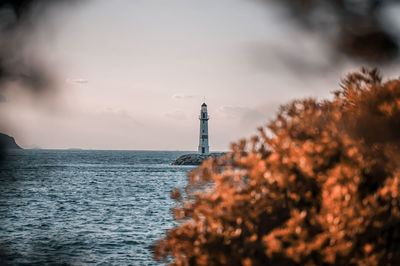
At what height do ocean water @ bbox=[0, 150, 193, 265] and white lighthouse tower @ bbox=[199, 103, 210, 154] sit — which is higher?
white lighthouse tower @ bbox=[199, 103, 210, 154]

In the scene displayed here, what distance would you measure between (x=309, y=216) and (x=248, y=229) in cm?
116

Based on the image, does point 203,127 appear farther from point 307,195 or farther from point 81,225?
point 307,195

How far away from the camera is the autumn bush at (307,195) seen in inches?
258

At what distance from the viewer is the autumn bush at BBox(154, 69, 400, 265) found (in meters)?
6.55

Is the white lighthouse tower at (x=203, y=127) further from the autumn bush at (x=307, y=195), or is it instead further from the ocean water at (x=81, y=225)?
the autumn bush at (x=307, y=195)

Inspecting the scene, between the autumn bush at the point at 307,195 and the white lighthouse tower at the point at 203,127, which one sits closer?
the autumn bush at the point at 307,195

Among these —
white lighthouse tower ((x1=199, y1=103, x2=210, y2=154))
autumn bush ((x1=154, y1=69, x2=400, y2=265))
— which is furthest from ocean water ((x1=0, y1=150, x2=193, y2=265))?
white lighthouse tower ((x1=199, y1=103, x2=210, y2=154))

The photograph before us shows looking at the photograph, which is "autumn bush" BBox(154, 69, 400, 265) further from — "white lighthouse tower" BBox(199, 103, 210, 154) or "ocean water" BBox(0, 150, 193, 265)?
"white lighthouse tower" BBox(199, 103, 210, 154)

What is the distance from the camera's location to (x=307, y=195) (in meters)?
7.16

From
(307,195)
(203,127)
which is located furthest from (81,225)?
(203,127)

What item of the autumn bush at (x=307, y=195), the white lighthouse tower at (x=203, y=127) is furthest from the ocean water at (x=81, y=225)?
the white lighthouse tower at (x=203, y=127)

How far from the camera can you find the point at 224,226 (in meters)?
7.62

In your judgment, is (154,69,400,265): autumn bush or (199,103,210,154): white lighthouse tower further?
(199,103,210,154): white lighthouse tower

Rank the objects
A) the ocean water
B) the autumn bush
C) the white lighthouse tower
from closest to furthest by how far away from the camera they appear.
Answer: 1. the autumn bush
2. the ocean water
3. the white lighthouse tower
